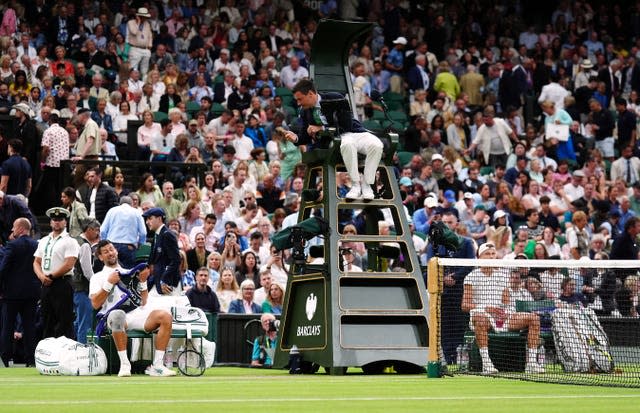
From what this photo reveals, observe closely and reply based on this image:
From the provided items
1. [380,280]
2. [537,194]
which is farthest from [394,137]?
[537,194]

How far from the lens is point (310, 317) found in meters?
14.6

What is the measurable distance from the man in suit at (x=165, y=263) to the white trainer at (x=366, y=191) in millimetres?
2654

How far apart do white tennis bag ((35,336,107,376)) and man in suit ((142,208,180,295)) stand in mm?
1390

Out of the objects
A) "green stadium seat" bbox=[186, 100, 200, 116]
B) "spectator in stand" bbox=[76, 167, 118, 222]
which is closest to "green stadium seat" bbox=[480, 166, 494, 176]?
"green stadium seat" bbox=[186, 100, 200, 116]

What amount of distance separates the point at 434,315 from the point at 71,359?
419cm

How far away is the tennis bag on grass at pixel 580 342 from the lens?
610 inches

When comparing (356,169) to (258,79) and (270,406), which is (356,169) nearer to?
(270,406)

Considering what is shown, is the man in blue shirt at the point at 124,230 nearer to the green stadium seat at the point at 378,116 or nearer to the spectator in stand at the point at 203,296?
the spectator in stand at the point at 203,296

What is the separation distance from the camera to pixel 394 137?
1490 centimetres

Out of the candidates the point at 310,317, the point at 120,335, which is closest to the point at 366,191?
the point at 310,317

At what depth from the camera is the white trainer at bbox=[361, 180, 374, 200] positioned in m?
14.8

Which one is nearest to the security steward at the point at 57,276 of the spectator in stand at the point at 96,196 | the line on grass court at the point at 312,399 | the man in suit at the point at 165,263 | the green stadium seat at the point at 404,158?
the man in suit at the point at 165,263

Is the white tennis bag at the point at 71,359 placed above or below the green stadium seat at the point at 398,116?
below

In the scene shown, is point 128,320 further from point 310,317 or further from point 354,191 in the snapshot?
point 354,191
